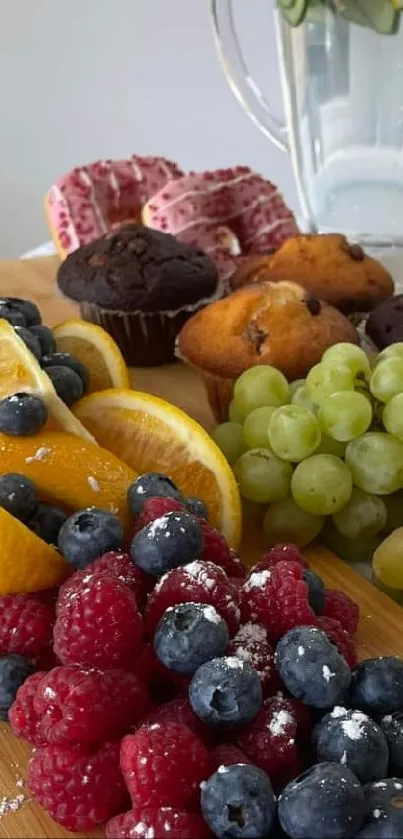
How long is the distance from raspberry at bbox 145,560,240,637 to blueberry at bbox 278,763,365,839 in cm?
16

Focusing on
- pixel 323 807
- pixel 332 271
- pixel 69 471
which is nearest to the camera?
pixel 323 807

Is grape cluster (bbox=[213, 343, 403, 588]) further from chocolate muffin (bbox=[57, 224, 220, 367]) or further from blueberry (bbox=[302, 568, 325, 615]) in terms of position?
chocolate muffin (bbox=[57, 224, 220, 367])

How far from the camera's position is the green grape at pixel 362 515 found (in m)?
1.00

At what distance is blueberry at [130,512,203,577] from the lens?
0.74 metres

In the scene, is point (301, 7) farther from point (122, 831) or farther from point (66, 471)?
point (122, 831)

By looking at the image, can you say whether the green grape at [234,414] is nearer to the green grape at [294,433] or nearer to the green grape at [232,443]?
the green grape at [232,443]

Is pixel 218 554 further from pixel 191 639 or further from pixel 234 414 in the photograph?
pixel 234 414

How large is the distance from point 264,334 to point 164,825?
705mm

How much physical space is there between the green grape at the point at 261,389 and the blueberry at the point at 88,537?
13.4 inches

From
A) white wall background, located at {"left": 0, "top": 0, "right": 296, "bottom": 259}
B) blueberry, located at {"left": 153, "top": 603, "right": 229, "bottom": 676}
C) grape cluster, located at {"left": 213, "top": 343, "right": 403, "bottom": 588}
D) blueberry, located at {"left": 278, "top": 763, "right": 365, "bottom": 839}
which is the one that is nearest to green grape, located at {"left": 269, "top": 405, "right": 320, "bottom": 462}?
grape cluster, located at {"left": 213, "top": 343, "right": 403, "bottom": 588}

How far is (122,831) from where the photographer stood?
2.03 feet

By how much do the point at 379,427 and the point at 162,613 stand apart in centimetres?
40

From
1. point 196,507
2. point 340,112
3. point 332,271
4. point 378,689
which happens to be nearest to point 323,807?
point 378,689

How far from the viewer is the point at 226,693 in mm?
645
